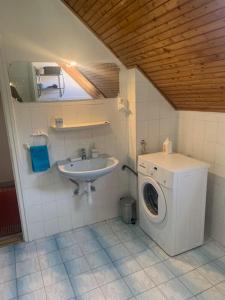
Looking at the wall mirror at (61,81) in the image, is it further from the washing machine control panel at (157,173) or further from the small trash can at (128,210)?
the small trash can at (128,210)

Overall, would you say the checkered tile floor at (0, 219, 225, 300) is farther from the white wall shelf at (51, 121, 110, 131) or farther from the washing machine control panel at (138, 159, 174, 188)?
the white wall shelf at (51, 121, 110, 131)

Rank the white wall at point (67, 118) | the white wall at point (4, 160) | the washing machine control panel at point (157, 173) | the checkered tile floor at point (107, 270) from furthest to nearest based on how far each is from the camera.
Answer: the white wall at point (4, 160) → the white wall at point (67, 118) → the washing machine control panel at point (157, 173) → the checkered tile floor at point (107, 270)

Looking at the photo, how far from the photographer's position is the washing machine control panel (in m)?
1.96

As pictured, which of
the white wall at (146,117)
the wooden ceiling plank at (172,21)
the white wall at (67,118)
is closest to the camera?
the wooden ceiling plank at (172,21)

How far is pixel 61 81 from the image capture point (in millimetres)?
2256

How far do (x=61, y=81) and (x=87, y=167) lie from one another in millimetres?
936

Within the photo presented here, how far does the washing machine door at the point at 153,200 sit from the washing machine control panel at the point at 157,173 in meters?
0.06

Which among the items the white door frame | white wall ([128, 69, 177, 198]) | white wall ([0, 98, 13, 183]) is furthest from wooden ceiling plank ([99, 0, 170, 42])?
white wall ([0, 98, 13, 183])

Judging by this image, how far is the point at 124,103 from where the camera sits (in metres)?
2.52

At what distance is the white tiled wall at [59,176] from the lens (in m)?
2.24

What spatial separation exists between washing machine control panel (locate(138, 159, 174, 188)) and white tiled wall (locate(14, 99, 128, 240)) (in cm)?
44

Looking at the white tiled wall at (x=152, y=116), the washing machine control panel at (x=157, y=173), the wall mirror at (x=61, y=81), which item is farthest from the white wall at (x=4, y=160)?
the washing machine control panel at (x=157, y=173)

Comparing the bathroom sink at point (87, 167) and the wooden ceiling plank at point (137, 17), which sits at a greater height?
the wooden ceiling plank at point (137, 17)

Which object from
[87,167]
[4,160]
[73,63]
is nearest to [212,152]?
[87,167]
